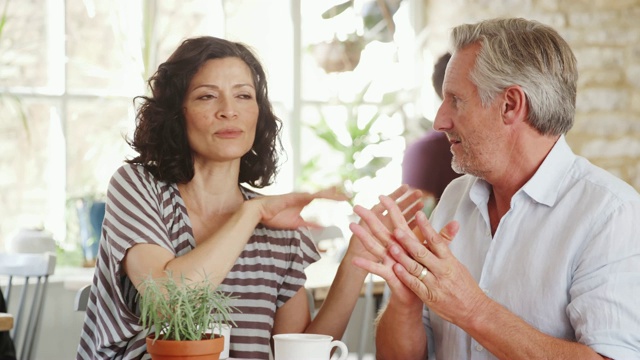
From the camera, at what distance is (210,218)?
7.61ft

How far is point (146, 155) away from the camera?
7.65 ft

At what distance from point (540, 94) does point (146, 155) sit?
94cm

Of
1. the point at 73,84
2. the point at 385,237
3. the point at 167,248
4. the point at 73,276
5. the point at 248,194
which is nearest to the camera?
the point at 385,237

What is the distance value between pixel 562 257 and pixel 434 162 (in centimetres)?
197

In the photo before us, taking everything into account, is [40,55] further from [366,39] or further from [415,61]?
[415,61]

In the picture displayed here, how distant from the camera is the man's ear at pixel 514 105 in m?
2.00

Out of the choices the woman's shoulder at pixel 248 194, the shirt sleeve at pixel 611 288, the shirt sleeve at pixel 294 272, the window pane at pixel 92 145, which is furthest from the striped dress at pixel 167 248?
the window pane at pixel 92 145

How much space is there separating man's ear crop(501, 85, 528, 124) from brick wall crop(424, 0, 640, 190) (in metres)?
3.64

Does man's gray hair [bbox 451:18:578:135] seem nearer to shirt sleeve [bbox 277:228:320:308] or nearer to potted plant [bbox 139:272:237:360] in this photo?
shirt sleeve [bbox 277:228:320:308]

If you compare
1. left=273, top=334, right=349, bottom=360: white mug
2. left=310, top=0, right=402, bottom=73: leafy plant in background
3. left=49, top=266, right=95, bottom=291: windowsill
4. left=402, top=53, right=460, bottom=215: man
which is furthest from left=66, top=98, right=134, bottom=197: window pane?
left=273, top=334, right=349, bottom=360: white mug

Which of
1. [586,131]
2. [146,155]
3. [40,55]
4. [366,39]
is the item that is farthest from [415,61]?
[146,155]

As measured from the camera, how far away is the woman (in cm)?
214

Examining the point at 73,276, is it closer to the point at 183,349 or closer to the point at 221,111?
the point at 221,111

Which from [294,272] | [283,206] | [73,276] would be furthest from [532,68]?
[73,276]
